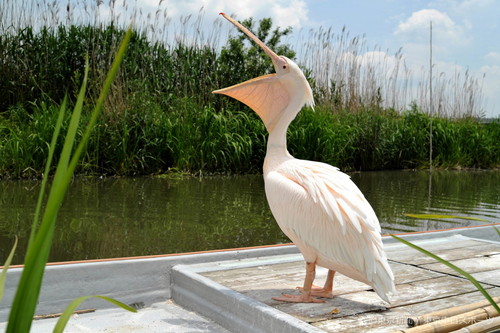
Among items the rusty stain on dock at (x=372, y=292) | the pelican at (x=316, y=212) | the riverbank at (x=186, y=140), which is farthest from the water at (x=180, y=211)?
the pelican at (x=316, y=212)

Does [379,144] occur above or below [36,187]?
above

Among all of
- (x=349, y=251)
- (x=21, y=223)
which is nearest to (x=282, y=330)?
(x=349, y=251)

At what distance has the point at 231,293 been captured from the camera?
233 cm

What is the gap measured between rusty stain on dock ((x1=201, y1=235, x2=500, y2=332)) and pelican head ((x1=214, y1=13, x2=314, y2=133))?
734 mm

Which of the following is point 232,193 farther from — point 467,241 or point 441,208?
point 467,241

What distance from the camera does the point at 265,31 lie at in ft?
39.3

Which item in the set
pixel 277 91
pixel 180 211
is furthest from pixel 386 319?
pixel 180 211

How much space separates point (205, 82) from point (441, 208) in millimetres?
5337

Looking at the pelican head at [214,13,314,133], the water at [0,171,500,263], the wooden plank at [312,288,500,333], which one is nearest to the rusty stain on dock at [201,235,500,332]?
the wooden plank at [312,288,500,333]

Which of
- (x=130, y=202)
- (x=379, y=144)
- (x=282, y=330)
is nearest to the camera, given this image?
(x=282, y=330)

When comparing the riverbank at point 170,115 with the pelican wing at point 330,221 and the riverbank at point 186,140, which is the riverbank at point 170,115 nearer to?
the riverbank at point 186,140

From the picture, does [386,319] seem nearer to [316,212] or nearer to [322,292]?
[322,292]

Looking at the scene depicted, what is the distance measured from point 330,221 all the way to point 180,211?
12.4ft

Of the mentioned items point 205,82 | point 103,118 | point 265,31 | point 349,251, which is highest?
point 265,31
